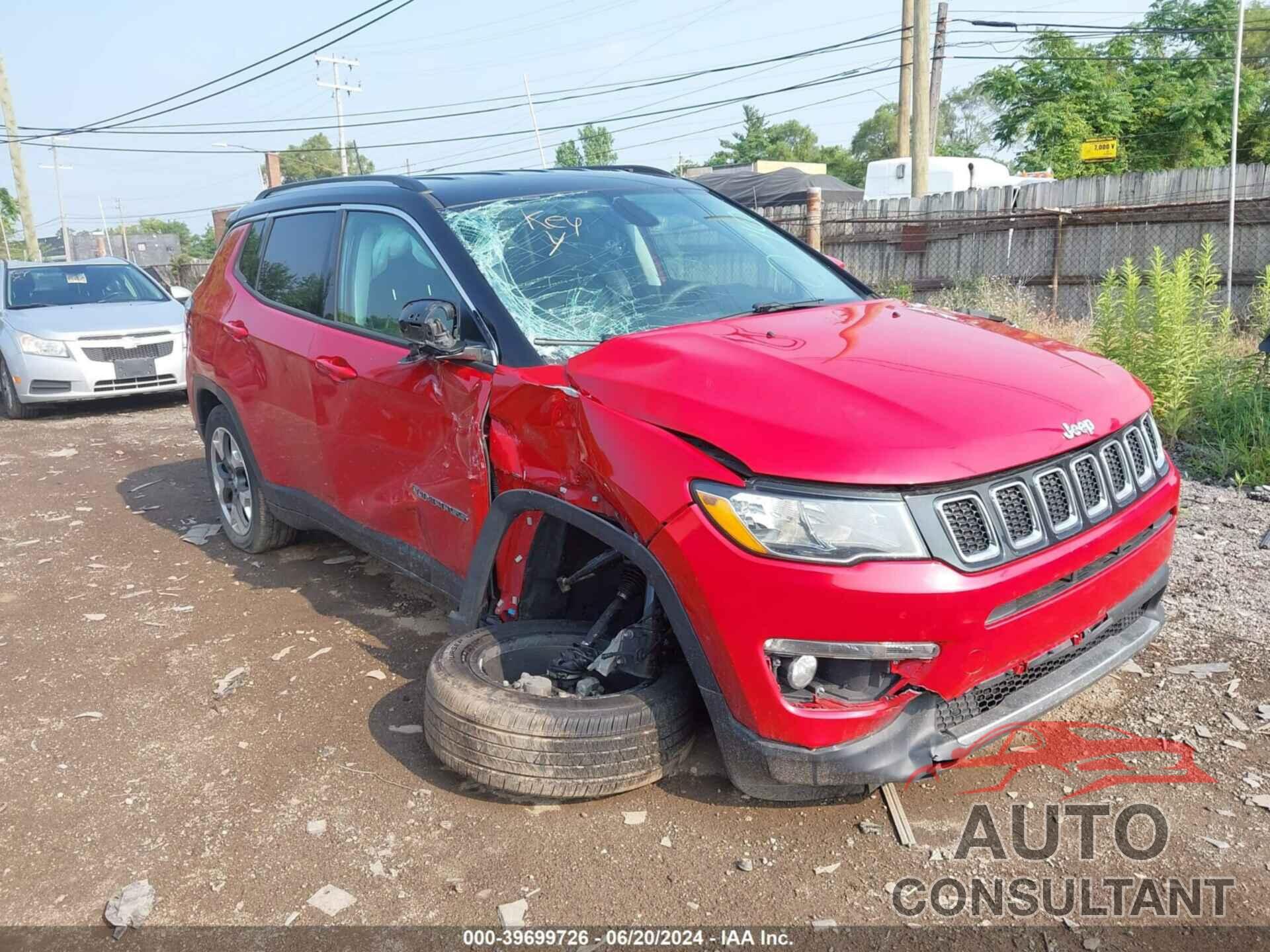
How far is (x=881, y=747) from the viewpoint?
2.47m

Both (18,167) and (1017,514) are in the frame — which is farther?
(18,167)

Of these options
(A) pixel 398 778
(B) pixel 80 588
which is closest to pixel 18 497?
(B) pixel 80 588

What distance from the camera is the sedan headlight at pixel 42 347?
33.0ft

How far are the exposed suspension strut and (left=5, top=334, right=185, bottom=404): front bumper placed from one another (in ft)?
29.2

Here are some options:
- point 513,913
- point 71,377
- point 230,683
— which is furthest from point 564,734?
point 71,377

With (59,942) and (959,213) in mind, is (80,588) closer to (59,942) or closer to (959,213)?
(59,942)

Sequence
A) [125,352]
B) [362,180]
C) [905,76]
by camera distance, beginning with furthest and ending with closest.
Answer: [905,76] → [125,352] → [362,180]

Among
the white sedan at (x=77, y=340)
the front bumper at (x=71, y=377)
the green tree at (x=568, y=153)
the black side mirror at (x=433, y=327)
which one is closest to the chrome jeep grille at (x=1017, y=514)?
the black side mirror at (x=433, y=327)

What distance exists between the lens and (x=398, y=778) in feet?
10.5

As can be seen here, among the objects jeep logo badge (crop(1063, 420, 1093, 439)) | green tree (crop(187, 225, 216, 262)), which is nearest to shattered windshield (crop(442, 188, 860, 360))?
jeep logo badge (crop(1063, 420, 1093, 439))

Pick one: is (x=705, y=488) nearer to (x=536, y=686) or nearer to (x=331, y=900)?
(x=536, y=686)

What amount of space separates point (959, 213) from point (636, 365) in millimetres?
14865

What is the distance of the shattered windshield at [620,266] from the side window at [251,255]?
1.83 m

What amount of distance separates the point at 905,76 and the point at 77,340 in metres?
15.9
